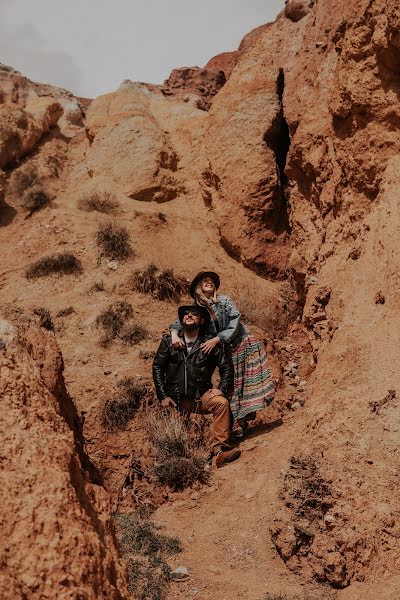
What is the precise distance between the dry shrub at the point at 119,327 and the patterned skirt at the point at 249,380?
2.22 meters

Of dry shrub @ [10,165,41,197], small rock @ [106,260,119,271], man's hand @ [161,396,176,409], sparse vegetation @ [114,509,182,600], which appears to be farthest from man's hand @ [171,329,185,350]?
dry shrub @ [10,165,41,197]

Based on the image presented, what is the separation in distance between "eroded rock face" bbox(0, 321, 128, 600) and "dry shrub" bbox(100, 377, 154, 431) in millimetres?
4095

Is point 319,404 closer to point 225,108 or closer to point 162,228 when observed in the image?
point 162,228

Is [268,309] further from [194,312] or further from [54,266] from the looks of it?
[54,266]

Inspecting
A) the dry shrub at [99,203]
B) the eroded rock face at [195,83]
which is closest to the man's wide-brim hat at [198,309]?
the dry shrub at [99,203]

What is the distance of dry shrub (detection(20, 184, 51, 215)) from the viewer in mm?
12234

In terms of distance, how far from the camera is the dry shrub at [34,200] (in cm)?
1223

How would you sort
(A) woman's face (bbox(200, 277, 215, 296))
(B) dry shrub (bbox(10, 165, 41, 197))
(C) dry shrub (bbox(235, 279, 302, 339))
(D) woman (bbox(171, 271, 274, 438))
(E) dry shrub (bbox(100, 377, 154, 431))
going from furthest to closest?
(B) dry shrub (bbox(10, 165, 41, 197))
(C) dry shrub (bbox(235, 279, 302, 339))
(E) dry shrub (bbox(100, 377, 154, 431))
(A) woman's face (bbox(200, 277, 215, 296))
(D) woman (bbox(171, 271, 274, 438))

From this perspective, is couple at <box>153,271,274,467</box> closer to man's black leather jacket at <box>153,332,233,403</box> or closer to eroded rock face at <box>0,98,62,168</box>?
man's black leather jacket at <box>153,332,233,403</box>

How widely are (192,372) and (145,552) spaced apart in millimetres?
2149

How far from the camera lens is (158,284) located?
948 centimetres

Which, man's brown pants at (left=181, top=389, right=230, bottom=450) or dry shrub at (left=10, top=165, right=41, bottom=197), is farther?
dry shrub at (left=10, top=165, right=41, bottom=197)

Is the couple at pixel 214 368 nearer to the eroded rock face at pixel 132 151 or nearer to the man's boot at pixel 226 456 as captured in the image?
the man's boot at pixel 226 456

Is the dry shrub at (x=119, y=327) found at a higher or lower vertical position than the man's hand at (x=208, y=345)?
higher
